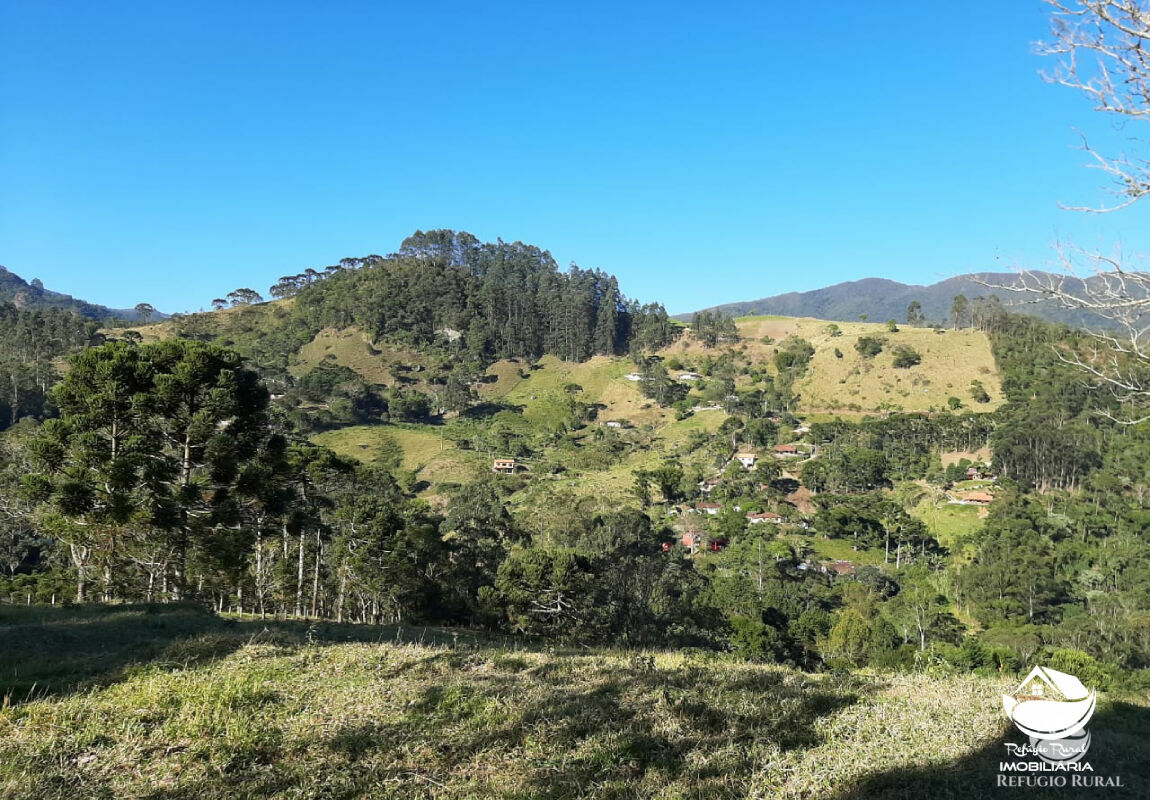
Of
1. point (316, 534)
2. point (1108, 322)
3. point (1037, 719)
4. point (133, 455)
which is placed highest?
point (1108, 322)

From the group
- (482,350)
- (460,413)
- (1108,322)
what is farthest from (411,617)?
(482,350)

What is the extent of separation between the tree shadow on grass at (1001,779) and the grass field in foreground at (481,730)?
0.08ft

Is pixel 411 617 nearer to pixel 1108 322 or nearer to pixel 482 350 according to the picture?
pixel 1108 322

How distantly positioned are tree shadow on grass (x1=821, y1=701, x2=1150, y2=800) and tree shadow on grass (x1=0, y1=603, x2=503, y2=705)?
7668 millimetres

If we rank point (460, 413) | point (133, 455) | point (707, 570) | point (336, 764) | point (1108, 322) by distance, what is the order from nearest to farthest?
point (336, 764)
point (1108, 322)
point (133, 455)
point (707, 570)
point (460, 413)

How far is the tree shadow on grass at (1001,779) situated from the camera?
15.5 ft

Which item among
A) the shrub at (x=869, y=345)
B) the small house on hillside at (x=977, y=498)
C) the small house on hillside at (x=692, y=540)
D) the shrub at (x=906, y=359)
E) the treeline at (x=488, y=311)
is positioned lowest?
the small house on hillside at (x=692, y=540)

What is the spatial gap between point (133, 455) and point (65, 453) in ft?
7.41

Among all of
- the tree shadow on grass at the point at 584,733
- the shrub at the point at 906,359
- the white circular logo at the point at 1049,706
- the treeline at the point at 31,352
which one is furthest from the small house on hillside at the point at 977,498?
the treeline at the point at 31,352

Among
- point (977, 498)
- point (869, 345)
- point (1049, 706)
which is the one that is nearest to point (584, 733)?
point (1049, 706)

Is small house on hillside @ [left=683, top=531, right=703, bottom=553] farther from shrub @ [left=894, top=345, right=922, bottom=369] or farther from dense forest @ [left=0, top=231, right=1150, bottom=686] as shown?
shrub @ [left=894, top=345, right=922, bottom=369]

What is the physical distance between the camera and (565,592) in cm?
3222

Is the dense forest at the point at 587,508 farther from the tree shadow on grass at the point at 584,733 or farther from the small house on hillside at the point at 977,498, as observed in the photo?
the tree shadow on grass at the point at 584,733

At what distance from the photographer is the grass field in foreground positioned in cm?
478
